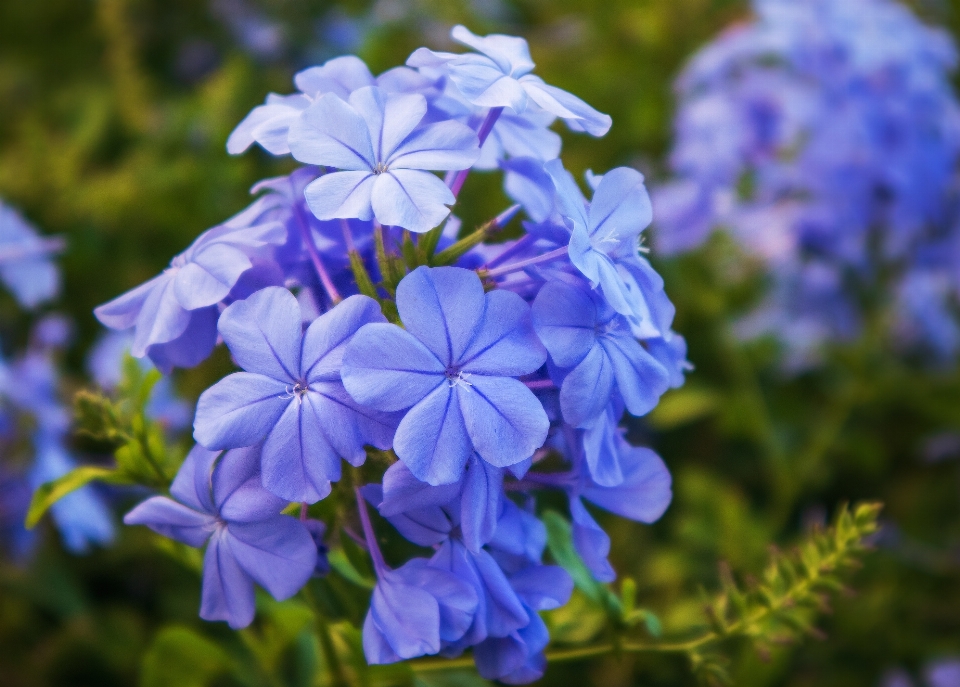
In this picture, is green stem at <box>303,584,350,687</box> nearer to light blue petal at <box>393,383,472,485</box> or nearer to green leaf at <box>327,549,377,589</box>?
green leaf at <box>327,549,377,589</box>

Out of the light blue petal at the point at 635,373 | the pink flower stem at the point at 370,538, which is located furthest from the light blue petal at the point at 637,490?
the pink flower stem at the point at 370,538

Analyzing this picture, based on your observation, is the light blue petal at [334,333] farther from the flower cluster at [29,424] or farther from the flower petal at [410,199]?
the flower cluster at [29,424]

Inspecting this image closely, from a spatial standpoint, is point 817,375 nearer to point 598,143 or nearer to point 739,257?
point 739,257

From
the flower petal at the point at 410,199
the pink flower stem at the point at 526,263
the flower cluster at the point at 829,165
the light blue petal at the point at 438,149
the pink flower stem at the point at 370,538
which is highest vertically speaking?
the light blue petal at the point at 438,149

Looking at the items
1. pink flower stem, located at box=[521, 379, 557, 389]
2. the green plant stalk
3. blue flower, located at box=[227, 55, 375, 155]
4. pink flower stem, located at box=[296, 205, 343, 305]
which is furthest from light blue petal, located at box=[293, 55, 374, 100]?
the green plant stalk

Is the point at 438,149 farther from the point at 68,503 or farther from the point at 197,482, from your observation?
the point at 68,503

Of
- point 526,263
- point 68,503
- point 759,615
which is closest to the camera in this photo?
point 526,263

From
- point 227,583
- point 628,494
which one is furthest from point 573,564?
point 227,583
